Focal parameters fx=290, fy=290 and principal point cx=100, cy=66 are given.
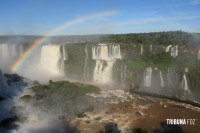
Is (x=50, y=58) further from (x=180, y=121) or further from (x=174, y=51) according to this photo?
(x=180, y=121)

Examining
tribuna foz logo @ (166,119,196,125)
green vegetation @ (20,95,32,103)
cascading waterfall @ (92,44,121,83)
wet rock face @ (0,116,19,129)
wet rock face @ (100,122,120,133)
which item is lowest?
tribuna foz logo @ (166,119,196,125)

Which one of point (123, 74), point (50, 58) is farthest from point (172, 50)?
point (50, 58)

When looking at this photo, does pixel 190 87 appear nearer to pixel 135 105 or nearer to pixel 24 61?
pixel 135 105

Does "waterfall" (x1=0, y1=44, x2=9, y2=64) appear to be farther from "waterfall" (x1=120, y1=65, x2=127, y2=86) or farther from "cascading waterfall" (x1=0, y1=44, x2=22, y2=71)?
"waterfall" (x1=120, y1=65, x2=127, y2=86)

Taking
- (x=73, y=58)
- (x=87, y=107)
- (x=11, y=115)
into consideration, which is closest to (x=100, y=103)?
(x=87, y=107)

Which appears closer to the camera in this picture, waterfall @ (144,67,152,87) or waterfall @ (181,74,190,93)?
waterfall @ (181,74,190,93)

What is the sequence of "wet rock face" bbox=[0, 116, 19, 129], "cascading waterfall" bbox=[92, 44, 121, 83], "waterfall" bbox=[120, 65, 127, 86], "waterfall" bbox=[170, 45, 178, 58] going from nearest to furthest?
1. "wet rock face" bbox=[0, 116, 19, 129]
2. "waterfall" bbox=[120, 65, 127, 86]
3. "cascading waterfall" bbox=[92, 44, 121, 83]
4. "waterfall" bbox=[170, 45, 178, 58]

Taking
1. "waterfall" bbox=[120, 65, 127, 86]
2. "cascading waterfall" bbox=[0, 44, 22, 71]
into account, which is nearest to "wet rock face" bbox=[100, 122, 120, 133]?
"waterfall" bbox=[120, 65, 127, 86]

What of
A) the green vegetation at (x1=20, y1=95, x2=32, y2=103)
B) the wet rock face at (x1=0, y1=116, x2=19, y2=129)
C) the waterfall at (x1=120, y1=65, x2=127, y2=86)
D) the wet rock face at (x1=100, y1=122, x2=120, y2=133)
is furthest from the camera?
the waterfall at (x1=120, y1=65, x2=127, y2=86)
